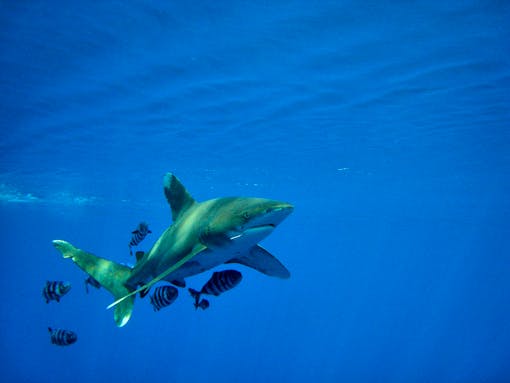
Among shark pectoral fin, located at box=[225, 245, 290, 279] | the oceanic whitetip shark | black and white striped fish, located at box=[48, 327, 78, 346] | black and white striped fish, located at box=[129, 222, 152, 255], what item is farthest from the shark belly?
black and white striped fish, located at box=[48, 327, 78, 346]

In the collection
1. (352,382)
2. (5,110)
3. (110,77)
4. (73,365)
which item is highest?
(110,77)

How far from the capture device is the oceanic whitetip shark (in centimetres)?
394

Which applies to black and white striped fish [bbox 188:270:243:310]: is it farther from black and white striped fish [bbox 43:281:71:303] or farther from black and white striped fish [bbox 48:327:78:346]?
black and white striped fish [bbox 48:327:78:346]

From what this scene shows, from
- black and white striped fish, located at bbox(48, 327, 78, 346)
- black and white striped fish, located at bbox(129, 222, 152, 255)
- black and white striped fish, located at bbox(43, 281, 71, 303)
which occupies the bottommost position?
black and white striped fish, located at bbox(48, 327, 78, 346)

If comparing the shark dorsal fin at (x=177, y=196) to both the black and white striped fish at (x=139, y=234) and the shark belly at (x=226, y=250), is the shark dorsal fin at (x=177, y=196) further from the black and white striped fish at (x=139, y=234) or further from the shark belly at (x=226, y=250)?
the black and white striped fish at (x=139, y=234)

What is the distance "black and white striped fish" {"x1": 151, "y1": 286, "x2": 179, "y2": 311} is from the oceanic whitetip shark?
2.14ft

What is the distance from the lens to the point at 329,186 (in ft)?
118

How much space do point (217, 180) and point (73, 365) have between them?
43895mm

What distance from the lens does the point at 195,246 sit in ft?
14.8

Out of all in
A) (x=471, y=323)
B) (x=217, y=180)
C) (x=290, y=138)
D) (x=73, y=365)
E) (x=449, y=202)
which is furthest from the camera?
(x=471, y=323)

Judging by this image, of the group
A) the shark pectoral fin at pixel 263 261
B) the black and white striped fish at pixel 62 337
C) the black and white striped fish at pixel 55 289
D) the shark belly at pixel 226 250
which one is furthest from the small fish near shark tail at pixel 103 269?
the black and white striped fish at pixel 62 337

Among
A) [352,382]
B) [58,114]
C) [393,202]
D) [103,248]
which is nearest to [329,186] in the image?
[393,202]

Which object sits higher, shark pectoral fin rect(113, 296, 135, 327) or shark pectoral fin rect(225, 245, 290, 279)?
shark pectoral fin rect(225, 245, 290, 279)

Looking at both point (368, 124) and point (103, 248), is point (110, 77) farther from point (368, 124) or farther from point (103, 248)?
point (103, 248)
